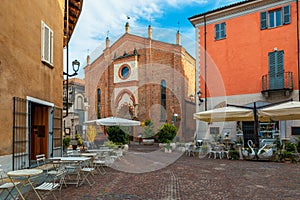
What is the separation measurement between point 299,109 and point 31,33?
863cm

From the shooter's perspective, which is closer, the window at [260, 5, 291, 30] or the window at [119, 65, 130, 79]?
the window at [260, 5, 291, 30]

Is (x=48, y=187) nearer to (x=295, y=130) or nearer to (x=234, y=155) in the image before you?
(x=234, y=155)

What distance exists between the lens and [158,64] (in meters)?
23.2

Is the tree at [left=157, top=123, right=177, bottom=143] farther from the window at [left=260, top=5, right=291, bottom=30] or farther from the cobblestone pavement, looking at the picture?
the cobblestone pavement

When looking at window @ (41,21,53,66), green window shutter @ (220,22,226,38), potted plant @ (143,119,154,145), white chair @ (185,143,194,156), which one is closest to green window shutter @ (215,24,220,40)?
green window shutter @ (220,22,226,38)

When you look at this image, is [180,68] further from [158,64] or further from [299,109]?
[299,109]

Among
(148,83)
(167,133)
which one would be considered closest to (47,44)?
(167,133)

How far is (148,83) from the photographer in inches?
912

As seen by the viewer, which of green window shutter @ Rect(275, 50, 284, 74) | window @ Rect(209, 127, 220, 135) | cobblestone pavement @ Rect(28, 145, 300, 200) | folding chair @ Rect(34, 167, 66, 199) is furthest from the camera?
window @ Rect(209, 127, 220, 135)

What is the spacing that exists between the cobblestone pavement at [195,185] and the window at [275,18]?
29.6 ft

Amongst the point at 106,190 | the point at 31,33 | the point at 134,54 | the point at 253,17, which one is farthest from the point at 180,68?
the point at 106,190

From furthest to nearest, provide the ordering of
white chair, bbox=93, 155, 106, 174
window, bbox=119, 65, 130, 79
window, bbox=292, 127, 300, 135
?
window, bbox=119, 65, 130, 79, window, bbox=292, 127, 300, 135, white chair, bbox=93, 155, 106, 174

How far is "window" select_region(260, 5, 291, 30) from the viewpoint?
14.0m

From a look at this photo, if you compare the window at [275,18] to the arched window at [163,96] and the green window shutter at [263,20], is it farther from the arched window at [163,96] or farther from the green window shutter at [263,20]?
the arched window at [163,96]
